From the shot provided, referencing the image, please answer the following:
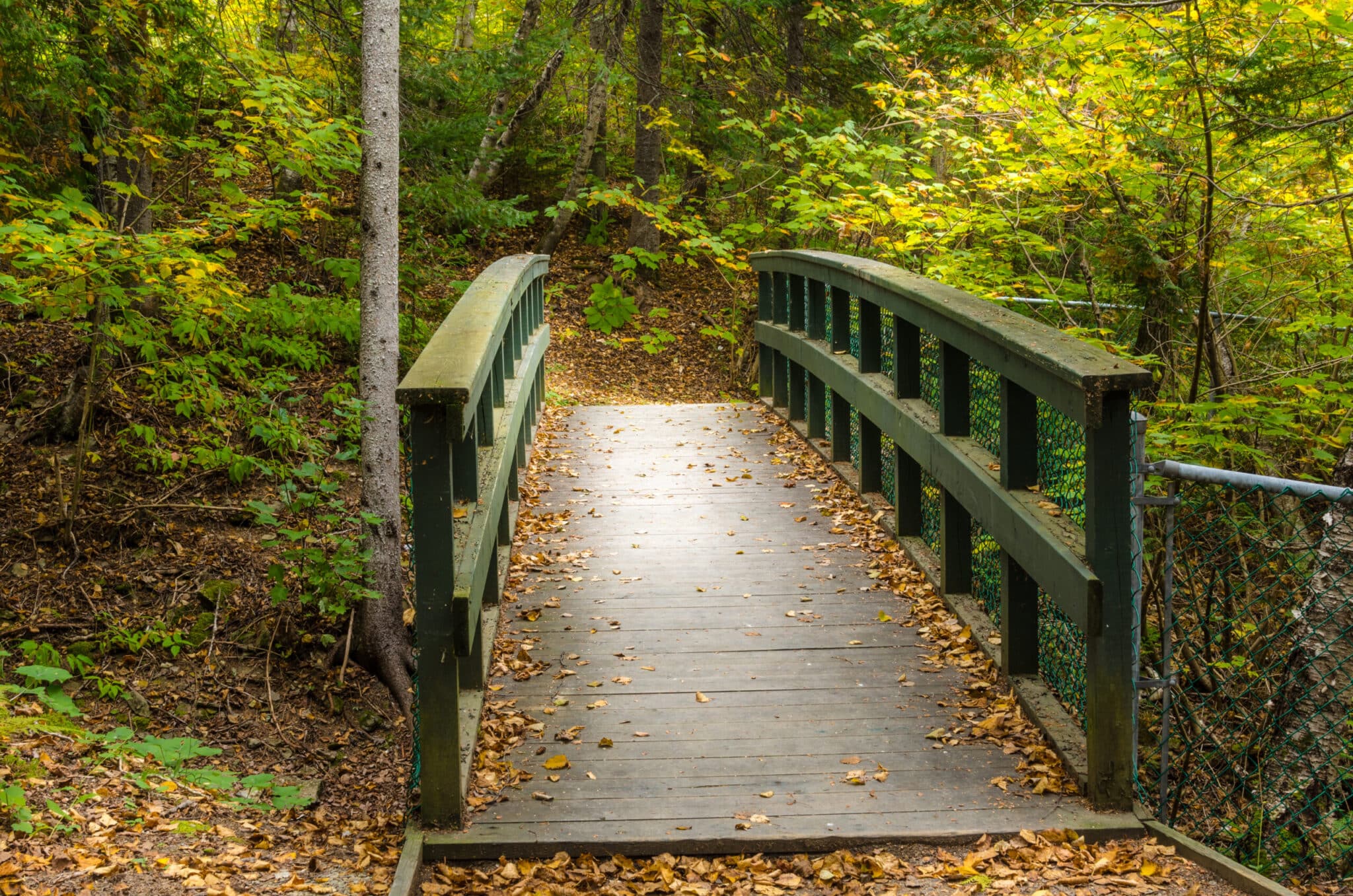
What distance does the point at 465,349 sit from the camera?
4094 mm

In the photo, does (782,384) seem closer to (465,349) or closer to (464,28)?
(465,349)

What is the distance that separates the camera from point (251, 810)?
4.30 meters

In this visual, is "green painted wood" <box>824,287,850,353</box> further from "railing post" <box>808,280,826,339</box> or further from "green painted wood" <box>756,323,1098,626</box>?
"railing post" <box>808,280,826,339</box>

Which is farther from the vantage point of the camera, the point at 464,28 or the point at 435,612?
the point at 464,28

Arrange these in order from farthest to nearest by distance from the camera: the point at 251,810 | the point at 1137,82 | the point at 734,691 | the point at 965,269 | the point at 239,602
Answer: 1. the point at 965,269
2. the point at 1137,82
3. the point at 239,602
4. the point at 734,691
5. the point at 251,810

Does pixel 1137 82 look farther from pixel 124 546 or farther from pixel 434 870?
pixel 124 546

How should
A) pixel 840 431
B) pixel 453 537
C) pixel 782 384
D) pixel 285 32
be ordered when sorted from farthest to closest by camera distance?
pixel 782 384 < pixel 285 32 < pixel 840 431 < pixel 453 537

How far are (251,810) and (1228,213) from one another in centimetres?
651

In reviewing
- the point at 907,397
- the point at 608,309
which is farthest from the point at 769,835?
the point at 608,309

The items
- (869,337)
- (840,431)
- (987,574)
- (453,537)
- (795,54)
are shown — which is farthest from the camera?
(795,54)

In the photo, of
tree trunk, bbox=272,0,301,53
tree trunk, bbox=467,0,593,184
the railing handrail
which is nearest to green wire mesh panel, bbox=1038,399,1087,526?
the railing handrail

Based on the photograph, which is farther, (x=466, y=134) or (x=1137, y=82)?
(x=466, y=134)

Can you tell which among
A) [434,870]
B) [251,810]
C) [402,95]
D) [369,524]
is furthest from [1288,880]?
[402,95]

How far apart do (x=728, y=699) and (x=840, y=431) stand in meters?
3.37
